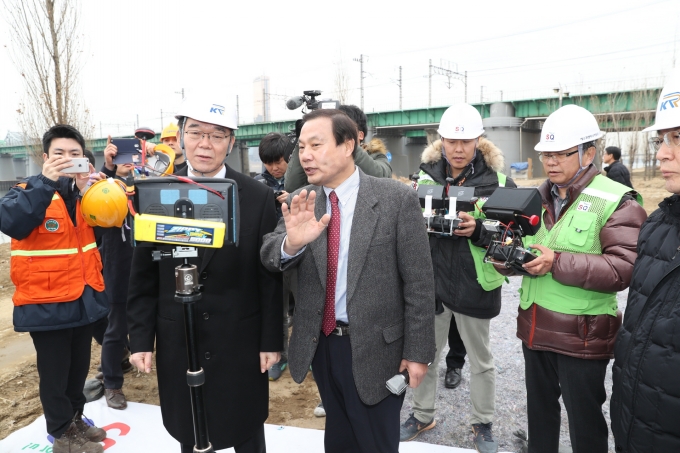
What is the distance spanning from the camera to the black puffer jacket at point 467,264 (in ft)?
10.1

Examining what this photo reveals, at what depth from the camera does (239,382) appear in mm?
2125

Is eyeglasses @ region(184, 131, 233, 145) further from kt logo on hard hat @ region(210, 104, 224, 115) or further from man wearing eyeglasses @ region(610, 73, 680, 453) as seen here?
man wearing eyeglasses @ region(610, 73, 680, 453)

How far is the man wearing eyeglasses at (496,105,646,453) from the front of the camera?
2189 mm

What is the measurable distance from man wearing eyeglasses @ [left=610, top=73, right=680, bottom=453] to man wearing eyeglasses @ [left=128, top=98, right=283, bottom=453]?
1.52m

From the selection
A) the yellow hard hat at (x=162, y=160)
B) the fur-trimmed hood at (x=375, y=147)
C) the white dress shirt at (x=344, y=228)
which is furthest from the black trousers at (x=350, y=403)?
the fur-trimmed hood at (x=375, y=147)

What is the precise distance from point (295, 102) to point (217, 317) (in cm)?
186

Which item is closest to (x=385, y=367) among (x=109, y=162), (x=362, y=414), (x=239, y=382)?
(x=362, y=414)

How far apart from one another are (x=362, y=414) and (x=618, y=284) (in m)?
1.38

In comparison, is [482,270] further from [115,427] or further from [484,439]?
[115,427]

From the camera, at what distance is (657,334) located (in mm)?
1676

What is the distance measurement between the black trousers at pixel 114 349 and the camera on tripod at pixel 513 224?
3.02 metres

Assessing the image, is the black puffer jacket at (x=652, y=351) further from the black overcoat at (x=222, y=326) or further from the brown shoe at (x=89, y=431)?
the brown shoe at (x=89, y=431)

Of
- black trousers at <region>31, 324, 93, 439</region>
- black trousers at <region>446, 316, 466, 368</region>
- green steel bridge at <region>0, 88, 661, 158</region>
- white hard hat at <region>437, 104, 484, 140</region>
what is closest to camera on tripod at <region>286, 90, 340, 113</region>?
white hard hat at <region>437, 104, 484, 140</region>

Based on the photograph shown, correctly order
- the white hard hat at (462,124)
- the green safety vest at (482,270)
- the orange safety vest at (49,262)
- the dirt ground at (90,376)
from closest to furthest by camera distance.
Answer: the orange safety vest at (49,262) < the green safety vest at (482,270) < the white hard hat at (462,124) < the dirt ground at (90,376)
